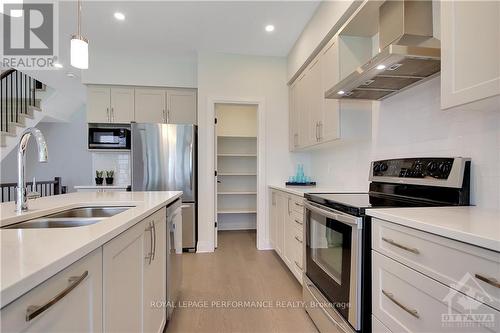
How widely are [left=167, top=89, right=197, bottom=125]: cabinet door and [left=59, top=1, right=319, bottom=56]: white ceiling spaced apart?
1.96 ft

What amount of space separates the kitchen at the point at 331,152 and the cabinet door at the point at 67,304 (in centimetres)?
4

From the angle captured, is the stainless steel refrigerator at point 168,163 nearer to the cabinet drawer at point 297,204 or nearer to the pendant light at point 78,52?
the cabinet drawer at point 297,204

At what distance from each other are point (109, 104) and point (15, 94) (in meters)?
2.60

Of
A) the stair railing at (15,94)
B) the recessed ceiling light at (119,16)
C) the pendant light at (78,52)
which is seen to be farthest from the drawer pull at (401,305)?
the stair railing at (15,94)

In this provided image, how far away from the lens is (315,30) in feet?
8.72

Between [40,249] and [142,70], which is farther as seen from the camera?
[142,70]

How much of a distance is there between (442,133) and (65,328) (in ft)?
6.52

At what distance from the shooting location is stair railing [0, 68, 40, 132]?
468 cm

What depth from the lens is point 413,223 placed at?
100cm

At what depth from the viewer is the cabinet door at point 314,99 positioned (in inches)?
105

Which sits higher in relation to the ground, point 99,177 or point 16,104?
point 16,104

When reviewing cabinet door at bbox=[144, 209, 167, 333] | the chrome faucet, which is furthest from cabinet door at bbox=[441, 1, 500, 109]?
the chrome faucet

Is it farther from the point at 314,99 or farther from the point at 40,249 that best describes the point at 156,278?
the point at 314,99

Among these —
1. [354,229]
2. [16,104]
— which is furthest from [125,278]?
[16,104]
